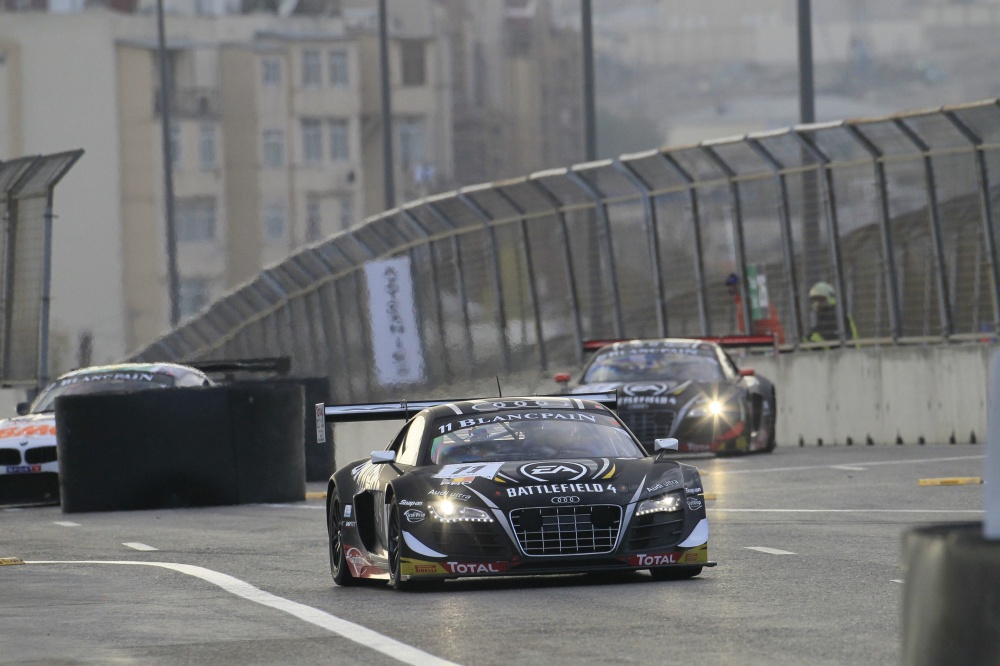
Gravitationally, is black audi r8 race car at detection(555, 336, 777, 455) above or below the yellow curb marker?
above

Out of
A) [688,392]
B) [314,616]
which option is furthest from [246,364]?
[314,616]

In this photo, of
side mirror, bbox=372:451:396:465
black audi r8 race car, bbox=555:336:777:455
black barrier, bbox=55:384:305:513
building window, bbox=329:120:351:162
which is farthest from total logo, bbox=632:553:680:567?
building window, bbox=329:120:351:162

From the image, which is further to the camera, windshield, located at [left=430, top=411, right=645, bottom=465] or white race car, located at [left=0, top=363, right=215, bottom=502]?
white race car, located at [left=0, top=363, right=215, bottom=502]

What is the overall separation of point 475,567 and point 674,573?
1166 millimetres

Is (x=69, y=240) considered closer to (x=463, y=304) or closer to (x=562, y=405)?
(x=463, y=304)

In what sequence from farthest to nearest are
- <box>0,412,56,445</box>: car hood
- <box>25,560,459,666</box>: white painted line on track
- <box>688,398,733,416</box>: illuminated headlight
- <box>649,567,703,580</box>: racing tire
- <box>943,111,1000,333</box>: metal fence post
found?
1. <box>943,111,1000,333</box>: metal fence post
2. <box>688,398,733,416</box>: illuminated headlight
3. <box>0,412,56,445</box>: car hood
4. <box>649,567,703,580</box>: racing tire
5. <box>25,560,459,666</box>: white painted line on track

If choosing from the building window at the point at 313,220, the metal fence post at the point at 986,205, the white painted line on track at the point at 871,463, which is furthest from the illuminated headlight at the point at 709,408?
the building window at the point at 313,220

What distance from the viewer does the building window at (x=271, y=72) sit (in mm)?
114938

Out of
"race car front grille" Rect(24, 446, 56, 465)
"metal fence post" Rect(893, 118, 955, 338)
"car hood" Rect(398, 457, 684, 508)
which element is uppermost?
"metal fence post" Rect(893, 118, 955, 338)

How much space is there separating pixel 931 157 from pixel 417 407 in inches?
518

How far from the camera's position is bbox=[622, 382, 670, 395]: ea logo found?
2311cm

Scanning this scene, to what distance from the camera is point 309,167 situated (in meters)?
118

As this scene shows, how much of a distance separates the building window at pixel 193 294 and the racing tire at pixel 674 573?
101870mm

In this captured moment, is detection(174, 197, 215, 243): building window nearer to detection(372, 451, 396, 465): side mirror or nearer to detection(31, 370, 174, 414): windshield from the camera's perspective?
detection(31, 370, 174, 414): windshield
